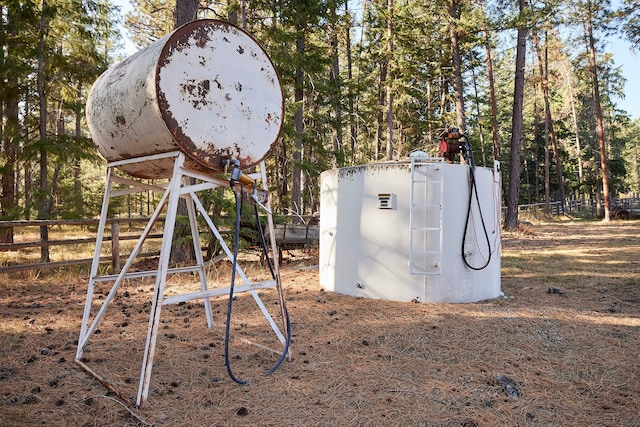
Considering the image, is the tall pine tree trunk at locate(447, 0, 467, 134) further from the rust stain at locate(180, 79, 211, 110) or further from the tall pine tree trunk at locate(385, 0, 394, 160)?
the rust stain at locate(180, 79, 211, 110)

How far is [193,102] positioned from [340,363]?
9.83 ft

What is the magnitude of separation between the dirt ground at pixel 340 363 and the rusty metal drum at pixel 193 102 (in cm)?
208

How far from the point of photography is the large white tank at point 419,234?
6.75m

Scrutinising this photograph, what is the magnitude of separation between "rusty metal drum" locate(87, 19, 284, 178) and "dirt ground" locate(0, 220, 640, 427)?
2084 mm

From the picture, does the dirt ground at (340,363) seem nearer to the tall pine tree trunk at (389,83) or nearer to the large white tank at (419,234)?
the large white tank at (419,234)

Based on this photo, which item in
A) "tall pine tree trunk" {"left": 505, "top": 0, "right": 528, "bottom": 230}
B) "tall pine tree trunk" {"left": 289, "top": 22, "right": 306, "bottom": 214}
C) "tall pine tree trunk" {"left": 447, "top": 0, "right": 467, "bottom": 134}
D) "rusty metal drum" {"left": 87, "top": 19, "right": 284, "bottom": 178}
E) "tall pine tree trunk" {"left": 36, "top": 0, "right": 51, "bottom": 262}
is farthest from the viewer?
"tall pine tree trunk" {"left": 505, "top": 0, "right": 528, "bottom": 230}

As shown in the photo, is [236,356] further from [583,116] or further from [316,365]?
[583,116]

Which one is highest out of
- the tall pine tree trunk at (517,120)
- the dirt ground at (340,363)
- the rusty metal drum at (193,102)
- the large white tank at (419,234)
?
the tall pine tree trunk at (517,120)

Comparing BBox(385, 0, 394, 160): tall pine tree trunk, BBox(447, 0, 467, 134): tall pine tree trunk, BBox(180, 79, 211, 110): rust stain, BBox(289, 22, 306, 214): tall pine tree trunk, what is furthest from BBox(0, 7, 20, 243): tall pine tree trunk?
BBox(447, 0, 467, 134): tall pine tree trunk

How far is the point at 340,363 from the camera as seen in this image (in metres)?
4.37

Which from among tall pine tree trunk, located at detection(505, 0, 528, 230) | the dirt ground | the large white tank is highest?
tall pine tree trunk, located at detection(505, 0, 528, 230)

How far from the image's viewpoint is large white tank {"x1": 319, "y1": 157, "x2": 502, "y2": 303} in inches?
266

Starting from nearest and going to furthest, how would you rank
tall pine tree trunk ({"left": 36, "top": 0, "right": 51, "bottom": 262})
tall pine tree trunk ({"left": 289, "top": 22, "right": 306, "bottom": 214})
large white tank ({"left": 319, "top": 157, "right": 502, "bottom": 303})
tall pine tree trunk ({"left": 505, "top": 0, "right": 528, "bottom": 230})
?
1. large white tank ({"left": 319, "top": 157, "right": 502, "bottom": 303})
2. tall pine tree trunk ({"left": 36, "top": 0, "right": 51, "bottom": 262})
3. tall pine tree trunk ({"left": 289, "top": 22, "right": 306, "bottom": 214})
4. tall pine tree trunk ({"left": 505, "top": 0, "right": 528, "bottom": 230})

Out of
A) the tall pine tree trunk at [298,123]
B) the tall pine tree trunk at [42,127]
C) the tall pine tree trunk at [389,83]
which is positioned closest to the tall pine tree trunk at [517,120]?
the tall pine tree trunk at [389,83]
